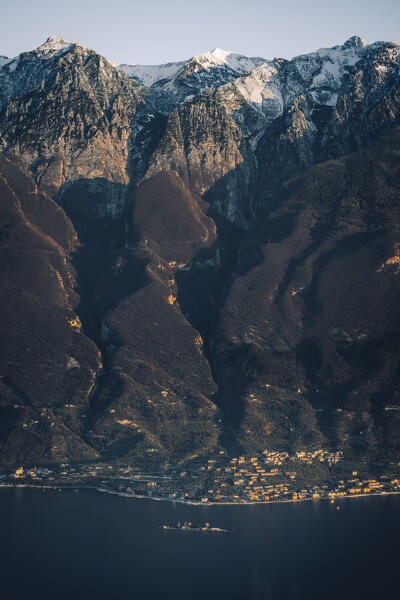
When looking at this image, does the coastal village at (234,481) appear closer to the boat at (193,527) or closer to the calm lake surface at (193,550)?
the calm lake surface at (193,550)

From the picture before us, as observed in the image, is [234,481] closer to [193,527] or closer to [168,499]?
[168,499]

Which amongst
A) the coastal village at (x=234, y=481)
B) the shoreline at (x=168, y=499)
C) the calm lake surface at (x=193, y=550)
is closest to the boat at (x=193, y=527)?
the calm lake surface at (x=193, y=550)

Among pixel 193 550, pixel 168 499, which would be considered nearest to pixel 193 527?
pixel 193 550

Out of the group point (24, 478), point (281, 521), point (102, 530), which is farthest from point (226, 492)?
point (24, 478)

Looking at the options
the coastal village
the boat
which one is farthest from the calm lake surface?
the coastal village

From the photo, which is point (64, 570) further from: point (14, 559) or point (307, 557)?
point (307, 557)

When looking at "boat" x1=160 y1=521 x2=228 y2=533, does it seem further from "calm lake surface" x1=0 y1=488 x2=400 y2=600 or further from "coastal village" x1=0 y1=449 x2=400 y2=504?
"coastal village" x1=0 y1=449 x2=400 y2=504

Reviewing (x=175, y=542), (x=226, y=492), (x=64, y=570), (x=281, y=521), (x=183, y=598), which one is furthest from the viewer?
(x=226, y=492)
